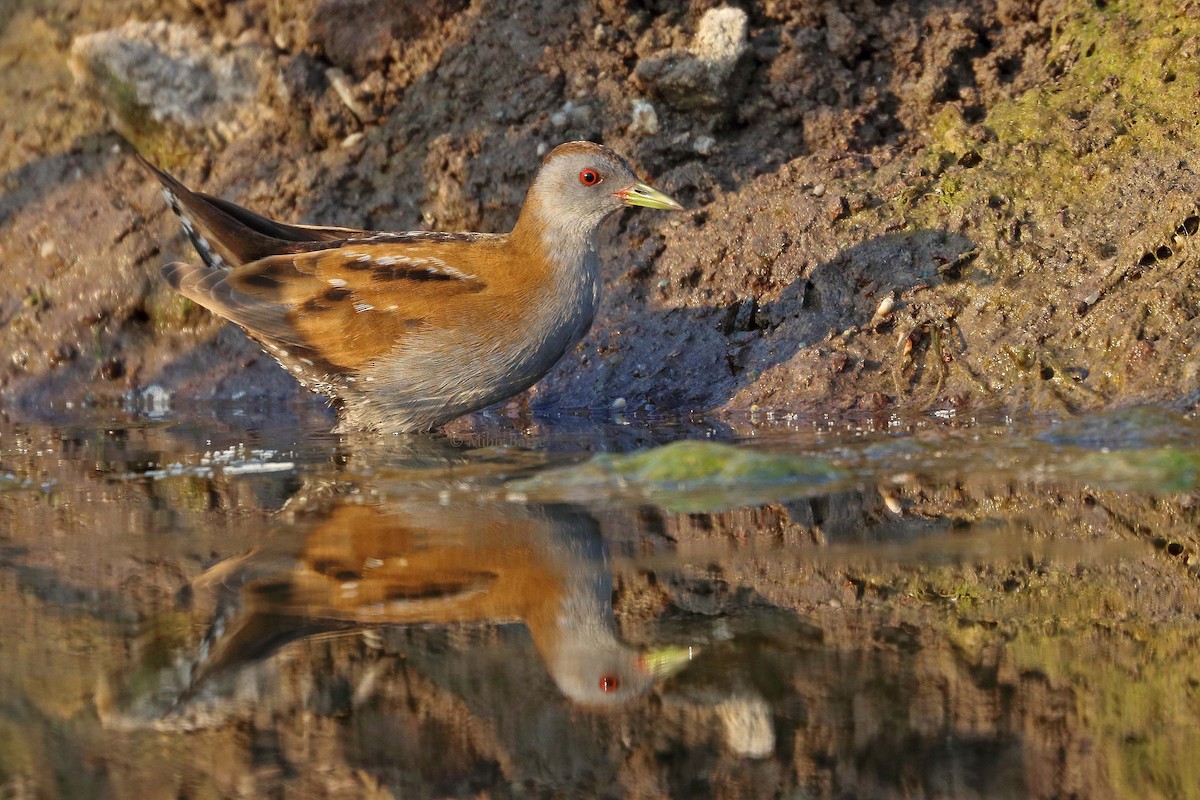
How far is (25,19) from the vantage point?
9.46m

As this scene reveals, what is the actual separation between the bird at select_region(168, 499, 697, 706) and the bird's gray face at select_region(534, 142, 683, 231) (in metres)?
2.26

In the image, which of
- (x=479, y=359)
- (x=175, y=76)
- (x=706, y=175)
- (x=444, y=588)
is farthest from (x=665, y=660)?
(x=175, y=76)

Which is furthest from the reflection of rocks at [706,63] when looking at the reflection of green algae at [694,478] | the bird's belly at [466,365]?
the reflection of green algae at [694,478]

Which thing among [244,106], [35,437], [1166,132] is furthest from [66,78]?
A: [1166,132]

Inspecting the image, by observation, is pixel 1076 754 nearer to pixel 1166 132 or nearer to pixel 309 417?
pixel 1166 132

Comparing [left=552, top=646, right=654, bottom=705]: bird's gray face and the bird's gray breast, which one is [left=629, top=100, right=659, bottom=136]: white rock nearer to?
the bird's gray breast

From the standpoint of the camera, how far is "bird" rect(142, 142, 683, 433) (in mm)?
6328

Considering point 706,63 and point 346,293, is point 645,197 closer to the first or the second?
point 706,63

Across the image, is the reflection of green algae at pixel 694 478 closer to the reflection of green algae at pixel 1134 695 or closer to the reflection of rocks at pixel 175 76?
the reflection of green algae at pixel 1134 695

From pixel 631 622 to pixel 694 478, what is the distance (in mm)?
1545

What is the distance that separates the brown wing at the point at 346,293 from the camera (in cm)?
640

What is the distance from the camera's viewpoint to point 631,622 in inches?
139

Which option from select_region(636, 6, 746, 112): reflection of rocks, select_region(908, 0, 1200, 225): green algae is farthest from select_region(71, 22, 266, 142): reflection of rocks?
select_region(908, 0, 1200, 225): green algae

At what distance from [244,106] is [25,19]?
2.13 metres
